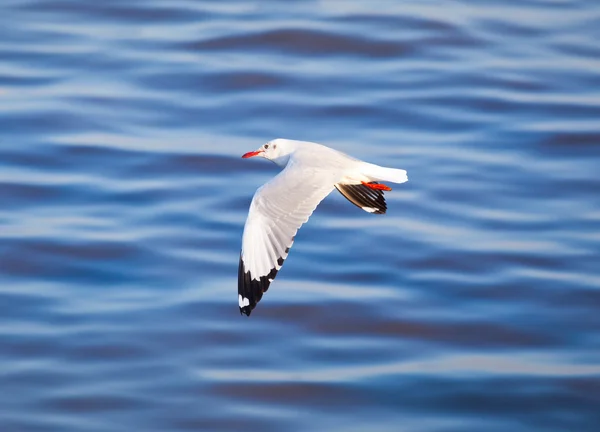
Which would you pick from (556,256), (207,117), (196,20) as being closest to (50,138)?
(207,117)

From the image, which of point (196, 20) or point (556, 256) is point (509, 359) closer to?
point (556, 256)

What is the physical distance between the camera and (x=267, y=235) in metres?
6.62

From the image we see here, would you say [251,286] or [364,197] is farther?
[364,197]

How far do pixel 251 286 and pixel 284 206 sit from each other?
0.46 m

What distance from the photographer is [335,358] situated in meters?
8.05

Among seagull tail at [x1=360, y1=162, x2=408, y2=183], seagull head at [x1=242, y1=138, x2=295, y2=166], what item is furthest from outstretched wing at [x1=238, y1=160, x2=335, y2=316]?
seagull head at [x1=242, y1=138, x2=295, y2=166]

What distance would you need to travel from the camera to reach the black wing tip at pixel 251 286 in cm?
655

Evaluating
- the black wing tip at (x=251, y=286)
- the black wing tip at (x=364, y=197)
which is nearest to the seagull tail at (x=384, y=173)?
the black wing tip at (x=364, y=197)

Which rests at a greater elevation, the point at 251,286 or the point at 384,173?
the point at 384,173

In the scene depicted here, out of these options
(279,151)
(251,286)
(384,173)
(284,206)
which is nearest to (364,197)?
(279,151)

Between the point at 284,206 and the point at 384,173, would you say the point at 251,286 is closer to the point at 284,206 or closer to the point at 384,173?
the point at 284,206

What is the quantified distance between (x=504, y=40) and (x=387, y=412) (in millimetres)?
7301

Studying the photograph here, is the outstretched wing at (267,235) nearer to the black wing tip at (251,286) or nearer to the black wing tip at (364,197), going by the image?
the black wing tip at (251,286)

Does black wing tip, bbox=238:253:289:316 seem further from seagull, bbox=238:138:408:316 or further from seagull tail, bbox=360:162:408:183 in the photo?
seagull tail, bbox=360:162:408:183
